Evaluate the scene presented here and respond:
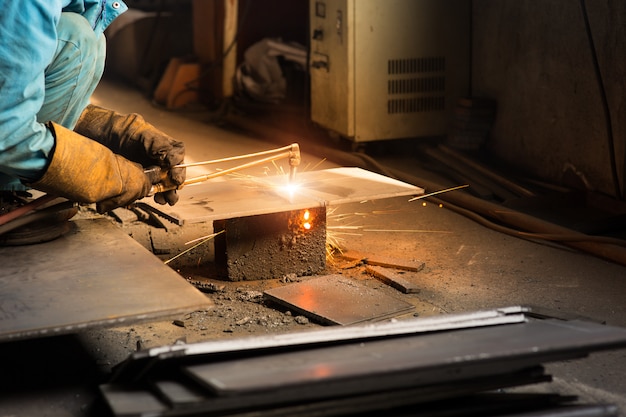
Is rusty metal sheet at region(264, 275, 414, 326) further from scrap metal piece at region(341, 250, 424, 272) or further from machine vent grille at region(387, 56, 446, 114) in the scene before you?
machine vent grille at region(387, 56, 446, 114)

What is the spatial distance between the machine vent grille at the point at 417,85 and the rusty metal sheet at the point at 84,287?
3125mm

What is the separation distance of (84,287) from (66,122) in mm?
811

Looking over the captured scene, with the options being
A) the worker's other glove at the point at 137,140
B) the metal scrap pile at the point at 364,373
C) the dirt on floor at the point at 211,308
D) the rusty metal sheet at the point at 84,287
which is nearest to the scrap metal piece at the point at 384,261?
the dirt on floor at the point at 211,308

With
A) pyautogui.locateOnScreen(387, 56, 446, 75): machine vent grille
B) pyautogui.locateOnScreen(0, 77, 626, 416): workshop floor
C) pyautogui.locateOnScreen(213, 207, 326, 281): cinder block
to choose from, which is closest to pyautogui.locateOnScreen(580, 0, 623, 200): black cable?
pyautogui.locateOnScreen(0, 77, 626, 416): workshop floor

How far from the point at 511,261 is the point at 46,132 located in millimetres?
2199

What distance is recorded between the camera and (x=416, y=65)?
6.27 metres

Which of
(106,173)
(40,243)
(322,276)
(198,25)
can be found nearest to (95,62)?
(106,173)

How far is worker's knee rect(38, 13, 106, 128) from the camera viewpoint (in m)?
3.22

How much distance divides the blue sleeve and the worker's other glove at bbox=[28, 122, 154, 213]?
75mm

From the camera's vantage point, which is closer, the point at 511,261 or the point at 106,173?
the point at 106,173

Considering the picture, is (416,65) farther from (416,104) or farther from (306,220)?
(306,220)

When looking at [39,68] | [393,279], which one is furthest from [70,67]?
[393,279]

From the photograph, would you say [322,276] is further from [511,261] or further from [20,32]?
[20,32]

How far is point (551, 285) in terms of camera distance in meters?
3.88
